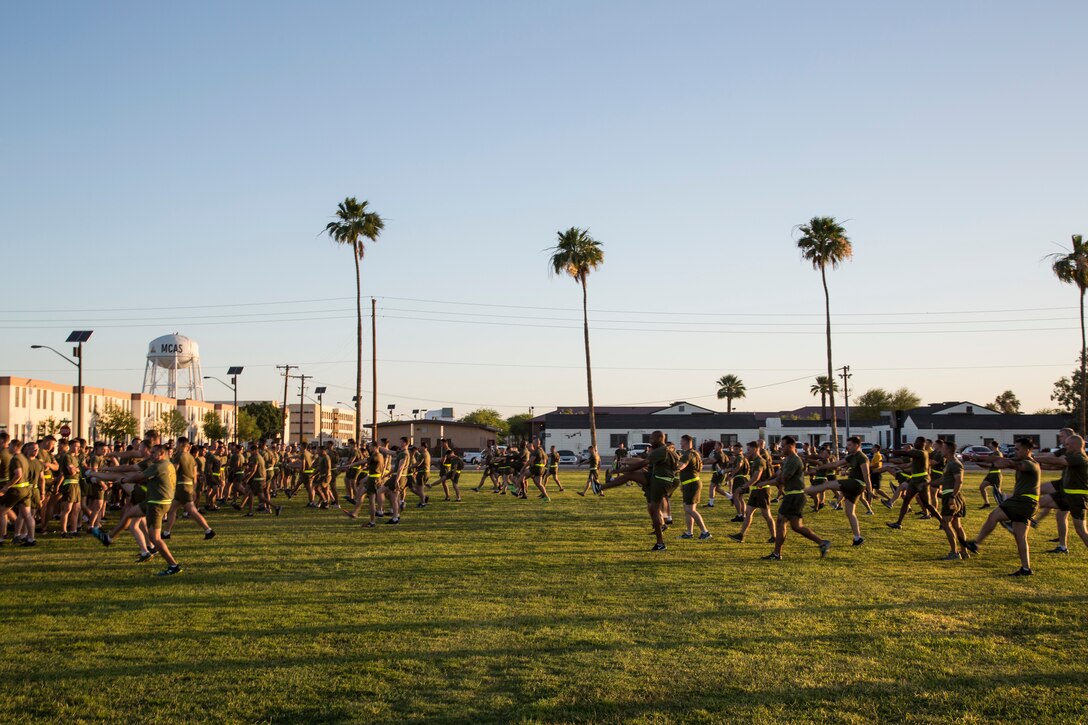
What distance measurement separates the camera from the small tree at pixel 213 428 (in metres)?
97.4

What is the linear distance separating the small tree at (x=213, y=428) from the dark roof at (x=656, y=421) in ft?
129

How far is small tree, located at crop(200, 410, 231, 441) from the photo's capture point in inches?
3834

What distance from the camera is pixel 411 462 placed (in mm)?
24016

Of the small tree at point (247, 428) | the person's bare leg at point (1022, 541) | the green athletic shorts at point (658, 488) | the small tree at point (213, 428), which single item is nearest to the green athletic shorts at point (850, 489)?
the green athletic shorts at point (658, 488)

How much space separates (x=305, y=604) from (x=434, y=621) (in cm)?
181

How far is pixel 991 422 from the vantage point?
8562cm

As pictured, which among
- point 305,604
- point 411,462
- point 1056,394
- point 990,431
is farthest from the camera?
point 1056,394

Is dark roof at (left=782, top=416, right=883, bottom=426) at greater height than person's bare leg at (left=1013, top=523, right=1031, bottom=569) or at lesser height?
greater

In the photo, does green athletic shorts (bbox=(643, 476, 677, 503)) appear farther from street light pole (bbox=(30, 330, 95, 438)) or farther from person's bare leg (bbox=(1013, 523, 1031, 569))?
street light pole (bbox=(30, 330, 95, 438))

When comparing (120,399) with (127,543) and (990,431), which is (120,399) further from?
(990,431)

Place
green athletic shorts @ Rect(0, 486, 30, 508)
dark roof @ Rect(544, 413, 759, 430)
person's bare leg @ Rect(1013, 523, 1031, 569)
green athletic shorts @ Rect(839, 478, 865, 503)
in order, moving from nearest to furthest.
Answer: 1. person's bare leg @ Rect(1013, 523, 1031, 569)
2. green athletic shorts @ Rect(0, 486, 30, 508)
3. green athletic shorts @ Rect(839, 478, 865, 503)
4. dark roof @ Rect(544, 413, 759, 430)

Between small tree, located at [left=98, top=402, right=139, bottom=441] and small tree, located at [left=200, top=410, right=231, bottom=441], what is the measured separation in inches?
769

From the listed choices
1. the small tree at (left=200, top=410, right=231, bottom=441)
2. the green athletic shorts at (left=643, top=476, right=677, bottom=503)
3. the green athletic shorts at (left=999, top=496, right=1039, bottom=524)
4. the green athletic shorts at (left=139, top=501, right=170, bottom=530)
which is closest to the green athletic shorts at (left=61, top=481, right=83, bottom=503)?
the green athletic shorts at (left=139, top=501, right=170, bottom=530)

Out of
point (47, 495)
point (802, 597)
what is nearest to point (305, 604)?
point (802, 597)
